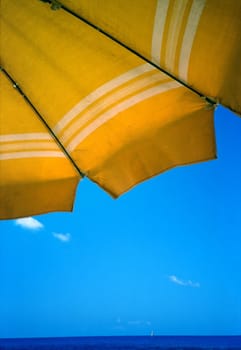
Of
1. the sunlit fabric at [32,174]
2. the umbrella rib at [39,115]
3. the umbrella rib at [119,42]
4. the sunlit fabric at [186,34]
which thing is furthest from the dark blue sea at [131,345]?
the sunlit fabric at [186,34]

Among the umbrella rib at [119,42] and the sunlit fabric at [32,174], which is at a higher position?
the umbrella rib at [119,42]

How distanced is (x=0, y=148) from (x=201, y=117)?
1.25m

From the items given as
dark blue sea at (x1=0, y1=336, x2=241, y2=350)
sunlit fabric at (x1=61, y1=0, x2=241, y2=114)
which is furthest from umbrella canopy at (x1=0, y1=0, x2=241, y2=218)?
dark blue sea at (x1=0, y1=336, x2=241, y2=350)

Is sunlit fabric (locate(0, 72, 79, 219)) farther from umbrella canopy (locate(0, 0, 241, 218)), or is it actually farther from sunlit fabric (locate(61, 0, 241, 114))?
sunlit fabric (locate(61, 0, 241, 114))

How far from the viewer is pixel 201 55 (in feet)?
5.74

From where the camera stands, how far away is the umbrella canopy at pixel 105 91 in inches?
68.0

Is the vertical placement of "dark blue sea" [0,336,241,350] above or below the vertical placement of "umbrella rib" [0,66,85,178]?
below

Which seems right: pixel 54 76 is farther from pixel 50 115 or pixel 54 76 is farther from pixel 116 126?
pixel 116 126

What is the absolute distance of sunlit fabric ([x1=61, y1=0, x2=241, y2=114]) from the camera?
1595mm

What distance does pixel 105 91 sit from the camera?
210 centimetres

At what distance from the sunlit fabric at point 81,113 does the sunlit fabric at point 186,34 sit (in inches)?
3.5

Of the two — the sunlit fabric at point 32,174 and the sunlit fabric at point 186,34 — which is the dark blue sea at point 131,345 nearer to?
the sunlit fabric at point 32,174

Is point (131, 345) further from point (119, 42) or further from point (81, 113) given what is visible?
point (119, 42)

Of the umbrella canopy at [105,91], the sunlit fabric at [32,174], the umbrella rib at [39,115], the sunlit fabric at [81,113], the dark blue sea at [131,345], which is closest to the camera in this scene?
the umbrella canopy at [105,91]
